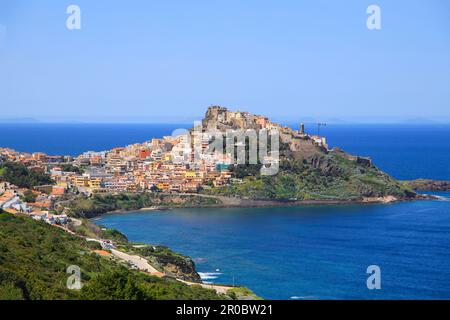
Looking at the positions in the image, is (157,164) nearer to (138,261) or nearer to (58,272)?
(138,261)

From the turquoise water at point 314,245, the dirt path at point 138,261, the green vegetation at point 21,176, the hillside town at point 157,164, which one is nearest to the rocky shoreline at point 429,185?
the turquoise water at point 314,245

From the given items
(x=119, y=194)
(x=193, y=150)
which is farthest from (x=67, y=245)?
(x=193, y=150)

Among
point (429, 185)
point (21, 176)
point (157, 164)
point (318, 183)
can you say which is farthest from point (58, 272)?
point (429, 185)

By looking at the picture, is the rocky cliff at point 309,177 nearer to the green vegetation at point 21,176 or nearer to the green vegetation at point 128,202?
the green vegetation at point 128,202

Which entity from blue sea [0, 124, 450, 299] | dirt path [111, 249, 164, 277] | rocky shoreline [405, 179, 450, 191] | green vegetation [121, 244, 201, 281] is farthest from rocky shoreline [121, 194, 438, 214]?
dirt path [111, 249, 164, 277]
